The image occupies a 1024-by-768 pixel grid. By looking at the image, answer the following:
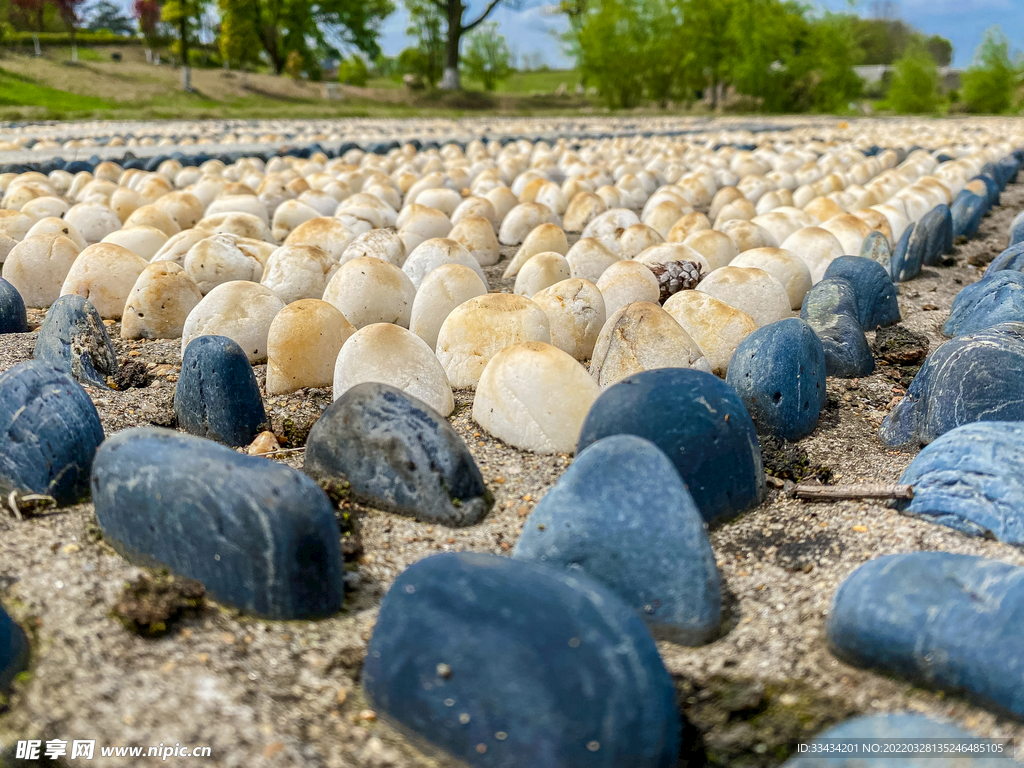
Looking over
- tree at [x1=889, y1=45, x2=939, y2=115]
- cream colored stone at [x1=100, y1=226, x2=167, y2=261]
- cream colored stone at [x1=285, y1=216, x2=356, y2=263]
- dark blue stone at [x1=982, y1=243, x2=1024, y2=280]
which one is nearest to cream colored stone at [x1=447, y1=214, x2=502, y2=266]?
cream colored stone at [x1=285, y1=216, x2=356, y2=263]

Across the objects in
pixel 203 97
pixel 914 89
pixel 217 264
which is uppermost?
pixel 914 89

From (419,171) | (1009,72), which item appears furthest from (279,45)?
(419,171)

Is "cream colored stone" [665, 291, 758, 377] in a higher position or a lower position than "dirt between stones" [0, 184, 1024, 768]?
higher

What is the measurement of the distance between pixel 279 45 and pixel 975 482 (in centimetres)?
3607

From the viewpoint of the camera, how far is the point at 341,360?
2.76 m

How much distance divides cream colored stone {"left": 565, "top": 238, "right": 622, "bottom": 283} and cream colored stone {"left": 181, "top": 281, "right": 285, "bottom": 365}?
5.20 ft

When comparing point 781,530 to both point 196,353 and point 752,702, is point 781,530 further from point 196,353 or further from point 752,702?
point 196,353

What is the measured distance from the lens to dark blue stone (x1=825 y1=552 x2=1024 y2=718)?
1479 mm

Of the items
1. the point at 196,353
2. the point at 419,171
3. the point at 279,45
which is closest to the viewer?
the point at 196,353

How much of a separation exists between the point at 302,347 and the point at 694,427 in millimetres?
1502

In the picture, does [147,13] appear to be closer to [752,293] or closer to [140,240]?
[140,240]

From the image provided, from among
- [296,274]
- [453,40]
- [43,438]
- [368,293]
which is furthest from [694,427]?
[453,40]

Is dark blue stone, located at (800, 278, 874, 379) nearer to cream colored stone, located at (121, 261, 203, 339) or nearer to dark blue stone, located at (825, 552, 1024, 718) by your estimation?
dark blue stone, located at (825, 552, 1024, 718)

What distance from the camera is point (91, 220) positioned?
5.02 metres
